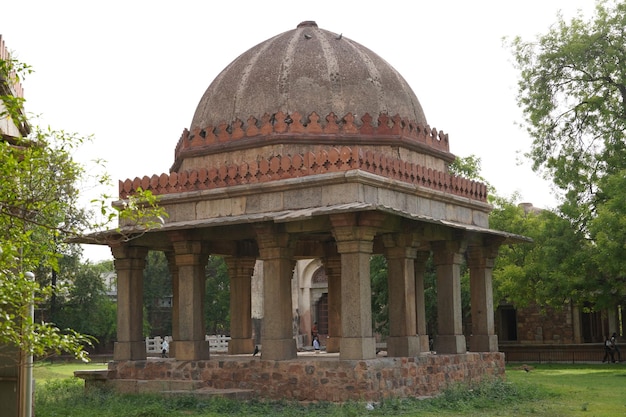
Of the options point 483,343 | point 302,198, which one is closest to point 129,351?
point 302,198

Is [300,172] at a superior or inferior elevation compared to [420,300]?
superior

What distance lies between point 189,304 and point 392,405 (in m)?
4.17

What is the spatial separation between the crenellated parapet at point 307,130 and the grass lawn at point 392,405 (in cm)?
413

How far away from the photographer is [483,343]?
16.0 metres

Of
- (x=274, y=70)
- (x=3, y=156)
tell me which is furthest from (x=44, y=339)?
(x=274, y=70)

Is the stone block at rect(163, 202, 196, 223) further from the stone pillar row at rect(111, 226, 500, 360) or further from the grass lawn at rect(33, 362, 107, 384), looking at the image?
the grass lawn at rect(33, 362, 107, 384)

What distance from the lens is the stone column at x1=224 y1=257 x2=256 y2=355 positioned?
56.2ft

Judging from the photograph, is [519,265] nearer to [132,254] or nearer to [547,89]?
[547,89]

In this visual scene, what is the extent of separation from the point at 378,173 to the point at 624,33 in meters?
13.5

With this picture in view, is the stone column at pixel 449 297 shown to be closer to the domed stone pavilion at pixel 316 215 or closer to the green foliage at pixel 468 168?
the domed stone pavilion at pixel 316 215

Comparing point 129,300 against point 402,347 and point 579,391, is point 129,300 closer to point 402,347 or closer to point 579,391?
point 402,347

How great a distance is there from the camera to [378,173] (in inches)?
511

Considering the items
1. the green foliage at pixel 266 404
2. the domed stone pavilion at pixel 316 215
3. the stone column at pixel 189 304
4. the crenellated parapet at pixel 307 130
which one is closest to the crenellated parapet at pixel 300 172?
the domed stone pavilion at pixel 316 215

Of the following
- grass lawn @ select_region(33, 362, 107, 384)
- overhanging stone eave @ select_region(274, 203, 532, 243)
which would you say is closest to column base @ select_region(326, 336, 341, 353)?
overhanging stone eave @ select_region(274, 203, 532, 243)
